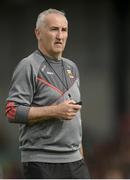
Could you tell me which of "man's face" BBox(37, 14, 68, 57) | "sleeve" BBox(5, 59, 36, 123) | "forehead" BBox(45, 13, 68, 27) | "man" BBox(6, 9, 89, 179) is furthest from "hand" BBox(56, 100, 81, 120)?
"forehead" BBox(45, 13, 68, 27)

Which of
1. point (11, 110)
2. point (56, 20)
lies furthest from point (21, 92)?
point (56, 20)

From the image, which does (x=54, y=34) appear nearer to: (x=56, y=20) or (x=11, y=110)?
(x=56, y=20)

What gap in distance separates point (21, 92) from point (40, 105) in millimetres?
118

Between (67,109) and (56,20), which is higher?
(56,20)

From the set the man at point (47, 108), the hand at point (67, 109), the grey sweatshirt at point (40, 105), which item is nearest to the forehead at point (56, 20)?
the man at point (47, 108)

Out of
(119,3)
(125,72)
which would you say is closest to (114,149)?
(125,72)

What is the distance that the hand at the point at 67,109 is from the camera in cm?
398

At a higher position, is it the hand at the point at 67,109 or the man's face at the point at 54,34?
the man's face at the point at 54,34

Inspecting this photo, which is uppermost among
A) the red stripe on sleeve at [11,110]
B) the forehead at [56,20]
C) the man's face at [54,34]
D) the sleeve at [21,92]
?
the forehead at [56,20]

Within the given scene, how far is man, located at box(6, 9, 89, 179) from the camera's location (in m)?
4.02

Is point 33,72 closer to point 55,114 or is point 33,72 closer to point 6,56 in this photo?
point 55,114

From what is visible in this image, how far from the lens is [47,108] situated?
13.1ft

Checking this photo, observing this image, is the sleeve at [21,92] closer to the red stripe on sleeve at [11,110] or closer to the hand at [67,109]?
the red stripe on sleeve at [11,110]

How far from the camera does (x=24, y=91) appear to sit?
4.07 metres
